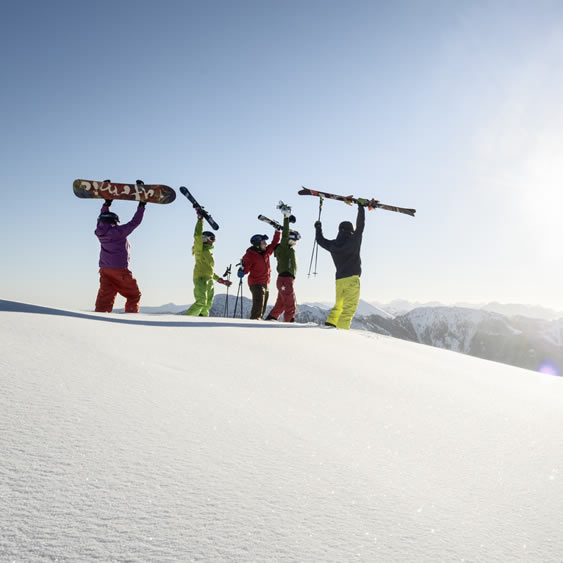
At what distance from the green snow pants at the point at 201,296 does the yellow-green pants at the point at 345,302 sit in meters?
2.69

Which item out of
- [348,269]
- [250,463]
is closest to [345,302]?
[348,269]

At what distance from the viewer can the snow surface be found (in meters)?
0.89

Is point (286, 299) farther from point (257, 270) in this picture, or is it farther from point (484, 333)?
point (484, 333)

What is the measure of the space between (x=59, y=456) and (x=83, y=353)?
3.93 ft

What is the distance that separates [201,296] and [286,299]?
5.70ft

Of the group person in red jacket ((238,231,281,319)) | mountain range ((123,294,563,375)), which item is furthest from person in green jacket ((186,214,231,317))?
mountain range ((123,294,563,375))

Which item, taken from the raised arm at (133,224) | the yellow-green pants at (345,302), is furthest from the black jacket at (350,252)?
the raised arm at (133,224)

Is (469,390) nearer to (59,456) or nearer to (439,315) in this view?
(59,456)

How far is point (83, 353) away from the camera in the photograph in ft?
7.14

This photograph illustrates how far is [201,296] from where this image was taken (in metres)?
7.76

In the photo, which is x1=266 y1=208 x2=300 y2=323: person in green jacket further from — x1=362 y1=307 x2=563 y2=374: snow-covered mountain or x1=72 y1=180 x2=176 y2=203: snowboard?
x1=362 y1=307 x2=563 y2=374: snow-covered mountain

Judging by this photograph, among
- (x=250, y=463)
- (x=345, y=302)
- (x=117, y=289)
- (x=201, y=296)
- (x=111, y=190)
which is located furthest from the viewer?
(x=201, y=296)

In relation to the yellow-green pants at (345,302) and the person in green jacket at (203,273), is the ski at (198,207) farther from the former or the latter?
the yellow-green pants at (345,302)

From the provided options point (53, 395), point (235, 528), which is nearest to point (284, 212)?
point (53, 395)
